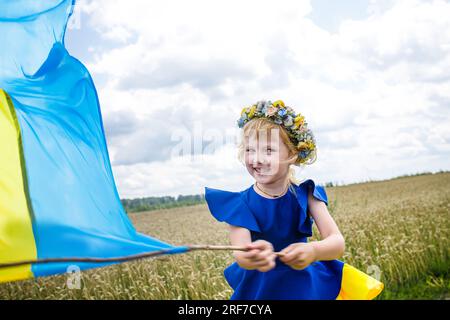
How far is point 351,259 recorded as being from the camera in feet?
22.8

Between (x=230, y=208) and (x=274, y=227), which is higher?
(x=230, y=208)

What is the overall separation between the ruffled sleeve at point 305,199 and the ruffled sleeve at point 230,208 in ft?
0.84

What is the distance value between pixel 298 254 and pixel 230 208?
0.59 m

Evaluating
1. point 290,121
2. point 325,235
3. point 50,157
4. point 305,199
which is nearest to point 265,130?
point 290,121

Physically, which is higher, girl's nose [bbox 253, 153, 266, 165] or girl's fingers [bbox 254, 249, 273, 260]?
girl's nose [bbox 253, 153, 266, 165]

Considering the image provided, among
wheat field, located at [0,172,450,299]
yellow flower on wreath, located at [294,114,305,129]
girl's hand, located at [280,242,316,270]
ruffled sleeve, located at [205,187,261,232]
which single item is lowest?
wheat field, located at [0,172,450,299]

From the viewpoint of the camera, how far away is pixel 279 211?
2.67m

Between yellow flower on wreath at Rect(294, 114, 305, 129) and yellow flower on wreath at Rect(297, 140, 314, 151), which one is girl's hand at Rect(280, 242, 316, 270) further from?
yellow flower on wreath at Rect(294, 114, 305, 129)

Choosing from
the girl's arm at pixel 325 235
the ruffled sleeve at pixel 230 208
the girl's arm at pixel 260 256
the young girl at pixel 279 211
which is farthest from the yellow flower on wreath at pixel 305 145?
the girl's arm at pixel 260 256

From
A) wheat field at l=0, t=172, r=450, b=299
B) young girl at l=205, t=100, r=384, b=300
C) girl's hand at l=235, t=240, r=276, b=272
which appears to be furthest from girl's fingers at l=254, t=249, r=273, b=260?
wheat field at l=0, t=172, r=450, b=299

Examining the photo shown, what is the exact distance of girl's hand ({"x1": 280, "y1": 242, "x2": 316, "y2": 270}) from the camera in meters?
2.13

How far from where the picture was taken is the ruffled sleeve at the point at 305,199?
267 cm

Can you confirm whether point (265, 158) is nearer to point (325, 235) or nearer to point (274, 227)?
point (274, 227)
